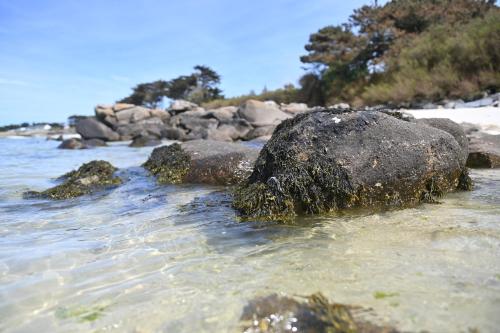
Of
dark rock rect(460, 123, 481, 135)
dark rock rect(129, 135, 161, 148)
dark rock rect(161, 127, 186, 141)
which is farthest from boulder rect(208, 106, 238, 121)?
dark rock rect(460, 123, 481, 135)

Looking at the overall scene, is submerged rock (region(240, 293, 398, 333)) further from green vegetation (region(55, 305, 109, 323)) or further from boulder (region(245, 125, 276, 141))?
boulder (region(245, 125, 276, 141))

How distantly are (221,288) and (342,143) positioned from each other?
2112 millimetres

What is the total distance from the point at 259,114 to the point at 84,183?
12.7m

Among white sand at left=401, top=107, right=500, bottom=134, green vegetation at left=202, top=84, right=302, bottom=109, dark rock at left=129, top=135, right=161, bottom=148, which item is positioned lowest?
dark rock at left=129, top=135, right=161, bottom=148

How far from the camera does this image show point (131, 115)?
24625 mm

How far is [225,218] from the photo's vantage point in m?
3.73

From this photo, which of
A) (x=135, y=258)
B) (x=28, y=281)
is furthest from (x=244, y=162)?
(x=28, y=281)

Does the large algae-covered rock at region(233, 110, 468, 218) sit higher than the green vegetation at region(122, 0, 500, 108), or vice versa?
the green vegetation at region(122, 0, 500, 108)

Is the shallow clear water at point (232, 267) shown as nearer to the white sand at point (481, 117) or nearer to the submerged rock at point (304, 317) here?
the submerged rock at point (304, 317)

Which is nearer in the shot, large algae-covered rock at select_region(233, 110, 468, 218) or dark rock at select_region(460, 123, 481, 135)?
large algae-covered rock at select_region(233, 110, 468, 218)

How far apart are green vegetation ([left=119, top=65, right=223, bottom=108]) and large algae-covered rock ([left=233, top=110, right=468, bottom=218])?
3663 centimetres

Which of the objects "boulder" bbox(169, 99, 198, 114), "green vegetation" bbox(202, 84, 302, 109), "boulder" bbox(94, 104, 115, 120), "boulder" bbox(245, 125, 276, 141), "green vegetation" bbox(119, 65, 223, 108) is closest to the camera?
"boulder" bbox(245, 125, 276, 141)

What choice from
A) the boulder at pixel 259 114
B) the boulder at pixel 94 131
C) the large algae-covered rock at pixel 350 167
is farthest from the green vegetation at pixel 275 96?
the large algae-covered rock at pixel 350 167

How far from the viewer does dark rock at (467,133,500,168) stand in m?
6.01
